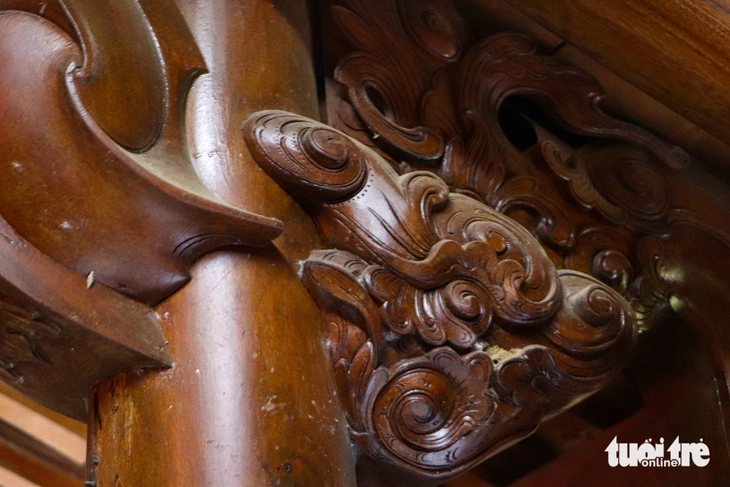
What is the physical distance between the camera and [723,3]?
0.87 m

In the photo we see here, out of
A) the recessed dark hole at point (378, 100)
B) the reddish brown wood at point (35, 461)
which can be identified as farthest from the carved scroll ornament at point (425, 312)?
the reddish brown wood at point (35, 461)

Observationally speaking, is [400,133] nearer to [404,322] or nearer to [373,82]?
[373,82]

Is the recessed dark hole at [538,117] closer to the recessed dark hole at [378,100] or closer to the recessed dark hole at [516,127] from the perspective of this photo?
the recessed dark hole at [516,127]

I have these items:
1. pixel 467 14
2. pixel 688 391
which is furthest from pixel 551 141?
pixel 688 391

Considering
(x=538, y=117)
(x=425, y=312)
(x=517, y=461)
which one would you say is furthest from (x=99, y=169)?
(x=517, y=461)

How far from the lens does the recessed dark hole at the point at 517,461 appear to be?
3.74 feet

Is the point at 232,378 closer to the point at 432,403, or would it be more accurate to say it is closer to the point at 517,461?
the point at 432,403

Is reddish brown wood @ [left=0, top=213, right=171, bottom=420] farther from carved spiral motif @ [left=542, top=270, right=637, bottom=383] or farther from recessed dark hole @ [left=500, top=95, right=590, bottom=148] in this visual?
recessed dark hole @ [left=500, top=95, right=590, bottom=148]

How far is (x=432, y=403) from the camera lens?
0.80m

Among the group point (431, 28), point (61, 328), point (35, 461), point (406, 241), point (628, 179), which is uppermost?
point (431, 28)

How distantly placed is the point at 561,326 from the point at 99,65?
47cm

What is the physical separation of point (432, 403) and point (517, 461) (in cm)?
40

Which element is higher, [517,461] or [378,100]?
[378,100]

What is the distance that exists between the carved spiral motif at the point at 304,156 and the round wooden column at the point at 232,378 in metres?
0.01
